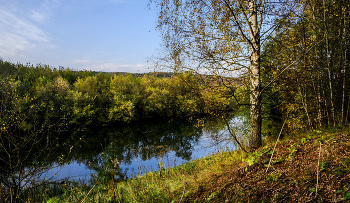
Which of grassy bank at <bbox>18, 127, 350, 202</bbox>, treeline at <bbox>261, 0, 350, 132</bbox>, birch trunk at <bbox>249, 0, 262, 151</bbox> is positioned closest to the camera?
grassy bank at <bbox>18, 127, 350, 202</bbox>

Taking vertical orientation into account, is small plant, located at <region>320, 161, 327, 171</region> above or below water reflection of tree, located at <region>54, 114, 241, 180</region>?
above

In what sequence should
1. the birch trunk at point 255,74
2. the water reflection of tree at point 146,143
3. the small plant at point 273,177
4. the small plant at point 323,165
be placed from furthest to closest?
the water reflection of tree at point 146,143 → the birch trunk at point 255,74 → the small plant at point 273,177 → the small plant at point 323,165

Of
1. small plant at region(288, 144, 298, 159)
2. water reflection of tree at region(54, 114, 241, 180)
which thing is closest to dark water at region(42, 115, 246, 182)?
water reflection of tree at region(54, 114, 241, 180)

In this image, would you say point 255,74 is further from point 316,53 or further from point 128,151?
point 128,151

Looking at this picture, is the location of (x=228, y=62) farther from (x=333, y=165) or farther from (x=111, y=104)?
(x=111, y=104)

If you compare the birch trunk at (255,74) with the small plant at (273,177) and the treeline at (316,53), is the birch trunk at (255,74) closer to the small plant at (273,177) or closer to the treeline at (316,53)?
the treeline at (316,53)

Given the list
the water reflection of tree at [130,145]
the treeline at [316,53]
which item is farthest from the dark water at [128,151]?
the treeline at [316,53]

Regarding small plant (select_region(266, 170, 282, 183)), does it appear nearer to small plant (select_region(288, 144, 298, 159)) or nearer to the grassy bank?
the grassy bank

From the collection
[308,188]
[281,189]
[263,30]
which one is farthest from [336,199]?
[263,30]

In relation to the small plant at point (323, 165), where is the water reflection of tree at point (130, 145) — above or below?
below

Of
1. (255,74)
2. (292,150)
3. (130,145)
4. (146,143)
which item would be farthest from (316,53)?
(130,145)

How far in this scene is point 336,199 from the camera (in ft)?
Answer: 6.77

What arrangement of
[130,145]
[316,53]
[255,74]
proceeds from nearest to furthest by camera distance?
[255,74], [316,53], [130,145]

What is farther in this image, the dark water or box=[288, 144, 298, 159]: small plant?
the dark water
